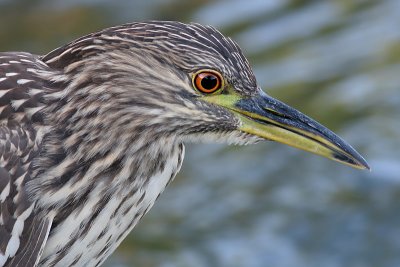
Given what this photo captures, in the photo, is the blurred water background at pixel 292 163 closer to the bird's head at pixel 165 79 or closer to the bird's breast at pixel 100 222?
the bird's breast at pixel 100 222

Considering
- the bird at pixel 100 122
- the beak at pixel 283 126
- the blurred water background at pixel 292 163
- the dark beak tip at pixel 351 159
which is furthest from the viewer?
the blurred water background at pixel 292 163

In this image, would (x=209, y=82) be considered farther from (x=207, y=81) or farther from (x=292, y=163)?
(x=292, y=163)

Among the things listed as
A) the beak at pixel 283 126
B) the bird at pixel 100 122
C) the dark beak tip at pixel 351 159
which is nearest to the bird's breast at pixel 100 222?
the bird at pixel 100 122

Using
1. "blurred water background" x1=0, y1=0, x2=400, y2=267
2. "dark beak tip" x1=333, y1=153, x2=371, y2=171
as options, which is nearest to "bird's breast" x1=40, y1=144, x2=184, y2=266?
"dark beak tip" x1=333, y1=153, x2=371, y2=171

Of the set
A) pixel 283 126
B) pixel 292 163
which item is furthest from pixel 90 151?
pixel 292 163

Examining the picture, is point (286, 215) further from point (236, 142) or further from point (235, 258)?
point (236, 142)

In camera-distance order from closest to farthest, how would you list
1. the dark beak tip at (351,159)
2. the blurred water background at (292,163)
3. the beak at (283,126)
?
the beak at (283,126)
the dark beak tip at (351,159)
the blurred water background at (292,163)

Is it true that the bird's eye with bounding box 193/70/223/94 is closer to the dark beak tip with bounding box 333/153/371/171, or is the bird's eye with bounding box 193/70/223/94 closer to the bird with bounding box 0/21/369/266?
the bird with bounding box 0/21/369/266
